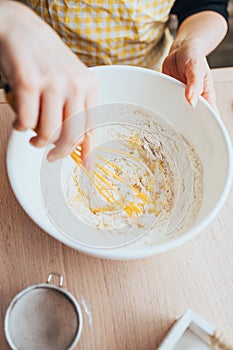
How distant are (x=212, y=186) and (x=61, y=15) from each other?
0.45 meters

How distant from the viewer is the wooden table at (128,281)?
699mm

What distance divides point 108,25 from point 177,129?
0.87ft

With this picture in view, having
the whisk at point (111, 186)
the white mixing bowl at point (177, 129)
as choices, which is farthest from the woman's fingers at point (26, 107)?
the whisk at point (111, 186)

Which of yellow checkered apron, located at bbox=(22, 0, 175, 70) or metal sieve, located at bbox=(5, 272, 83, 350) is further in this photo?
yellow checkered apron, located at bbox=(22, 0, 175, 70)

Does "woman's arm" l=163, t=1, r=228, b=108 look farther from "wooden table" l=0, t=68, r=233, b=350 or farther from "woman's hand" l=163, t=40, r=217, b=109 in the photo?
"wooden table" l=0, t=68, r=233, b=350

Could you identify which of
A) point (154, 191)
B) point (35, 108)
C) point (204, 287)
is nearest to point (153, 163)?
point (154, 191)

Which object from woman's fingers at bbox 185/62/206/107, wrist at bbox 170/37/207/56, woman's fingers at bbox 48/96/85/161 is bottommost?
woman's fingers at bbox 48/96/85/161

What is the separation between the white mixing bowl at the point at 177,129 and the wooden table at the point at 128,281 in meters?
0.05

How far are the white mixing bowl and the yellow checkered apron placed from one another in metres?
0.18

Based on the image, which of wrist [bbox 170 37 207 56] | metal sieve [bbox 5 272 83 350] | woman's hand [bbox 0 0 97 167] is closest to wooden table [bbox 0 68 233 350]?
metal sieve [bbox 5 272 83 350]

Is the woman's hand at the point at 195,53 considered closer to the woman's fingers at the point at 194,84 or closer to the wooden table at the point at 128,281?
the woman's fingers at the point at 194,84

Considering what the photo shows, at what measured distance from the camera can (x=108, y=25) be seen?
98 centimetres

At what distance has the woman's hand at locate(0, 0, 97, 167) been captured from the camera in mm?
577

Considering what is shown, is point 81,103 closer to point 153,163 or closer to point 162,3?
point 153,163
